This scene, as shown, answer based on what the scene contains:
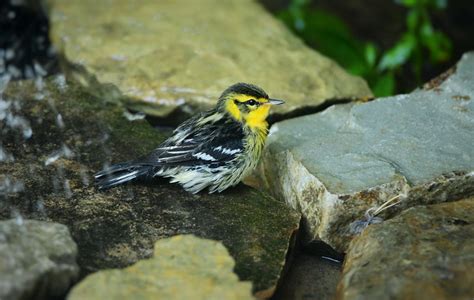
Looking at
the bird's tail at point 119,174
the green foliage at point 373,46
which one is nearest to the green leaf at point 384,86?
the green foliage at point 373,46

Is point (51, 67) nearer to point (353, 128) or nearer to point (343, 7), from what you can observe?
point (353, 128)

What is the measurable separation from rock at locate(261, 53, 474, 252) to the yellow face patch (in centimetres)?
33

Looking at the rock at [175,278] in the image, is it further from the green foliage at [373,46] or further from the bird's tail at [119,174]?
the green foliage at [373,46]

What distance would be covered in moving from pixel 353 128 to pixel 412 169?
31.5 inches

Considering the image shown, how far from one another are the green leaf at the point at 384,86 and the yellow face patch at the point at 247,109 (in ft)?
7.75

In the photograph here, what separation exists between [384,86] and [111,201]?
141 inches

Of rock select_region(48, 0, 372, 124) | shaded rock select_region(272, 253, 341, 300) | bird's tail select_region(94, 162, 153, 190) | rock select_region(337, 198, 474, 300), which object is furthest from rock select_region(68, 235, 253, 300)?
rock select_region(48, 0, 372, 124)

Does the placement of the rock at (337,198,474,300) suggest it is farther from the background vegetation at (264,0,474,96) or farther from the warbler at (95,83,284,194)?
the background vegetation at (264,0,474,96)

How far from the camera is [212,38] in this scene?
7.09 meters

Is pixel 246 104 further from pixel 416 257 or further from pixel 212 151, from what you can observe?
pixel 416 257

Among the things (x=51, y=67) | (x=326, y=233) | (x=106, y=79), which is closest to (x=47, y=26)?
(x=51, y=67)

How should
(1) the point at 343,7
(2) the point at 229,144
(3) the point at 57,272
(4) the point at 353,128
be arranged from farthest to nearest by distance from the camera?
(1) the point at 343,7 < (4) the point at 353,128 < (2) the point at 229,144 < (3) the point at 57,272

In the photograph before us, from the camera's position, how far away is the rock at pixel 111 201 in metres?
4.40

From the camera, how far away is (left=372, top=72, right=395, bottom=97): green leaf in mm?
7352
